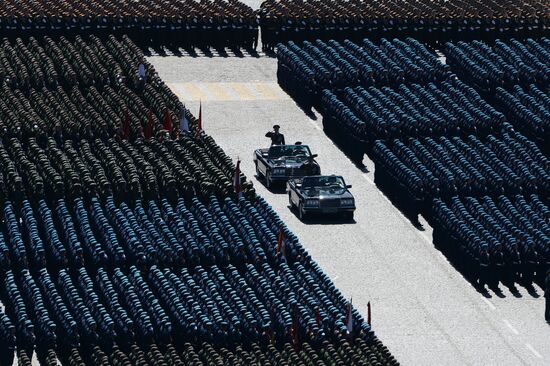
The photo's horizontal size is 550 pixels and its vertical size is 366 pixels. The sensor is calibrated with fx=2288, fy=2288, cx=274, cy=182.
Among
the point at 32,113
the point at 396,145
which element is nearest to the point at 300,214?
the point at 396,145

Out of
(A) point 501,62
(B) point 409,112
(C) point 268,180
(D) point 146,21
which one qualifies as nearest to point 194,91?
(D) point 146,21

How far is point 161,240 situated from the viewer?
71062mm

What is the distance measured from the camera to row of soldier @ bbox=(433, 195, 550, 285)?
74.2m

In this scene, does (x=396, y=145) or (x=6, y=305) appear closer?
(x=6, y=305)

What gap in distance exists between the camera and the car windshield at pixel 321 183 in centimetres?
7900

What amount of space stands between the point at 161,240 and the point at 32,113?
41.2ft

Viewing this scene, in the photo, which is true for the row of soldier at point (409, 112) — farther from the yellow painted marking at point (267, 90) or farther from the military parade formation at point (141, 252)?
the military parade formation at point (141, 252)

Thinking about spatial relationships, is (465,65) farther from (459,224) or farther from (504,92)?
(459,224)

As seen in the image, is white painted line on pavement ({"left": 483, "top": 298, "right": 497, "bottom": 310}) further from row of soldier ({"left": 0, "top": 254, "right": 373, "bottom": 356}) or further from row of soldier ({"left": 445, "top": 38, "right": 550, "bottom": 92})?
row of soldier ({"left": 445, "top": 38, "right": 550, "bottom": 92})

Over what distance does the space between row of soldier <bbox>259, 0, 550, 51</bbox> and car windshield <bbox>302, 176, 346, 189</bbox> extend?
62.8 feet

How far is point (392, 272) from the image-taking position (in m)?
75.4

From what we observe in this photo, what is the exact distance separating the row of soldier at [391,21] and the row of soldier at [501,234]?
21325mm

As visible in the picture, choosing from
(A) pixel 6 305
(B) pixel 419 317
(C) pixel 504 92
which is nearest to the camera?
(A) pixel 6 305

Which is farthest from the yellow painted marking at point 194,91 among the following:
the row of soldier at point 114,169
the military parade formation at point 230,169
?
the row of soldier at point 114,169
